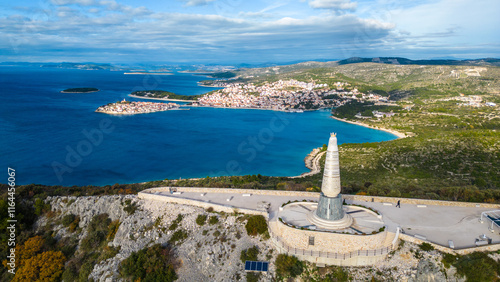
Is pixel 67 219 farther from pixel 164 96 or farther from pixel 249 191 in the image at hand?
pixel 164 96

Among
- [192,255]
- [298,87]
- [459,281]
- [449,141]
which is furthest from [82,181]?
[298,87]

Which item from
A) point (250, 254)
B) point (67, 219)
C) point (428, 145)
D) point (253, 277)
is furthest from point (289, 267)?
point (428, 145)

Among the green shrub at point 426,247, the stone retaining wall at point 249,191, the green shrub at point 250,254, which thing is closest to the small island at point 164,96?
the stone retaining wall at point 249,191

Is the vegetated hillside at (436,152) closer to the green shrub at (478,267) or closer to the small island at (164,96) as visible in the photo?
the green shrub at (478,267)

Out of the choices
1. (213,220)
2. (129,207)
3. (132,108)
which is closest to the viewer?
(213,220)

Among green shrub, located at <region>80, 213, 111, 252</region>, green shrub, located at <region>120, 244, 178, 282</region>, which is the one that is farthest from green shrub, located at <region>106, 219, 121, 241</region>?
green shrub, located at <region>120, 244, 178, 282</region>
